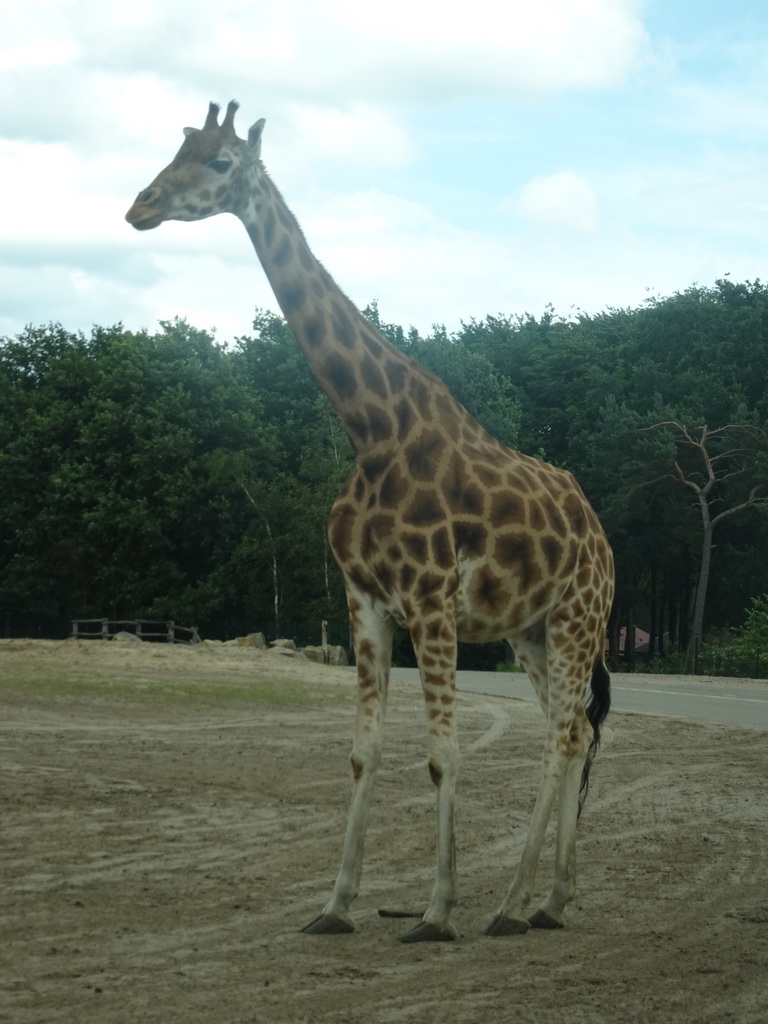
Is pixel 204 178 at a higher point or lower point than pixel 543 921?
higher

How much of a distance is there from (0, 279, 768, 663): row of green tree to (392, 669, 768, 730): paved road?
17860 mm

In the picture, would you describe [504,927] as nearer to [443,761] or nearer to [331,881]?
[443,761]

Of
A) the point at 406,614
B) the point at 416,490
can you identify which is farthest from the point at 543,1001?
A: the point at 416,490

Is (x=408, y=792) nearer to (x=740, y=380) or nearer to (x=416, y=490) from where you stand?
(x=416, y=490)

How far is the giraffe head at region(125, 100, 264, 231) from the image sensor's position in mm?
7195

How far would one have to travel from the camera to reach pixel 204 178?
23.9 ft

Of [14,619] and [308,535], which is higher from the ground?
[308,535]

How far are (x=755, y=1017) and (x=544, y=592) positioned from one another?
2.67 metres

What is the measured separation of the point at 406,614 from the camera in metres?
6.77

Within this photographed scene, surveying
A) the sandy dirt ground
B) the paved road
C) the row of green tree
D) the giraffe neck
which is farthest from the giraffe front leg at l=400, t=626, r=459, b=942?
the row of green tree

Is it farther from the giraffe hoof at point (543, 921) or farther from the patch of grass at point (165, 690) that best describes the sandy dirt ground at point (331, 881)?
the patch of grass at point (165, 690)

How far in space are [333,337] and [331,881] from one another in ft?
9.88

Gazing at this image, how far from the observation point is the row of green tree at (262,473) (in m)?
50.1

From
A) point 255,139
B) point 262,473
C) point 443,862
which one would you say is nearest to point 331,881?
point 443,862
